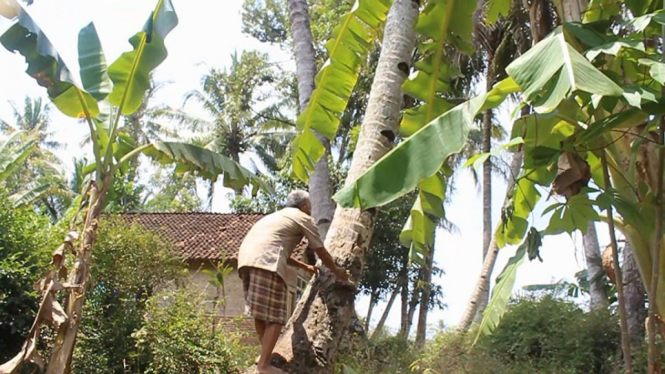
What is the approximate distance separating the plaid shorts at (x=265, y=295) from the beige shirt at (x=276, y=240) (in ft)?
0.18

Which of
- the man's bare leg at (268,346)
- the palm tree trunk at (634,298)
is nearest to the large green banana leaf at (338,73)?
the man's bare leg at (268,346)

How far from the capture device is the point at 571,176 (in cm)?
486

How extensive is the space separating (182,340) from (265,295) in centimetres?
496

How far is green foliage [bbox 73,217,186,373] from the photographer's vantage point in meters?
9.88

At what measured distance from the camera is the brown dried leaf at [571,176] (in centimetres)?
478

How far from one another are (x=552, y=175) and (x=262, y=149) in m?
26.0

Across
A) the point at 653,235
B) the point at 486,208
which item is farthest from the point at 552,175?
the point at 486,208

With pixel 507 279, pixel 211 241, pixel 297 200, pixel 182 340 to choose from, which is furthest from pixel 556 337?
pixel 211 241

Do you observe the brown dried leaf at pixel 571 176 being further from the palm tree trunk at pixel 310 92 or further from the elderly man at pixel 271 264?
the palm tree trunk at pixel 310 92

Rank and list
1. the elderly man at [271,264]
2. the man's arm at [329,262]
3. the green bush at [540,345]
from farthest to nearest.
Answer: the green bush at [540,345] < the elderly man at [271,264] < the man's arm at [329,262]

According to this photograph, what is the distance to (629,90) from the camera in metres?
3.79

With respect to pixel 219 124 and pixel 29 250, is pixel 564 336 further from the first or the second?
pixel 219 124

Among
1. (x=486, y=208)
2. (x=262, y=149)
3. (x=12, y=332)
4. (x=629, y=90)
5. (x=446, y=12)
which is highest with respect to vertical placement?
(x=262, y=149)

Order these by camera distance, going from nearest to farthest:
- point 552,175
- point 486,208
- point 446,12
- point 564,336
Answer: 1. point 552,175
2. point 446,12
3. point 564,336
4. point 486,208
